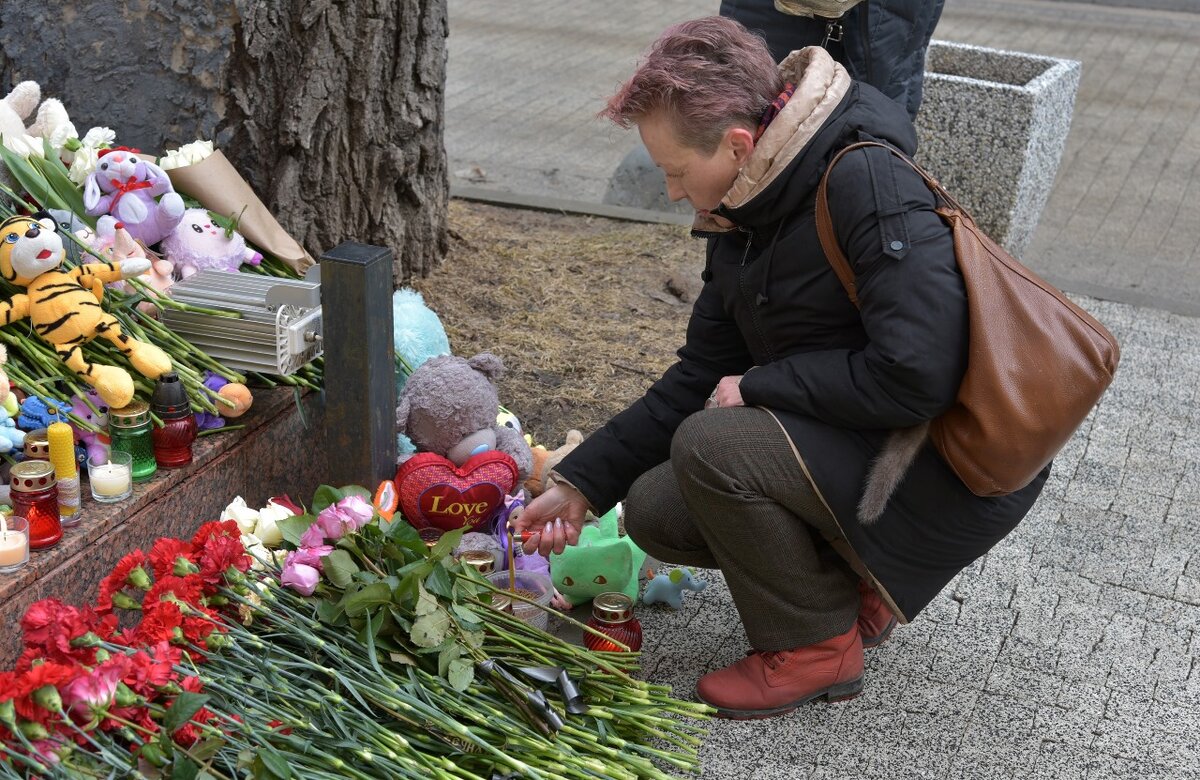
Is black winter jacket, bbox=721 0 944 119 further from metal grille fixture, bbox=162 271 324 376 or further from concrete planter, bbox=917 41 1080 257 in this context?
metal grille fixture, bbox=162 271 324 376

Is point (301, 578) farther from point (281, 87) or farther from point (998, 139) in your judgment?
point (998, 139)

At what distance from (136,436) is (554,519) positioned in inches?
34.3

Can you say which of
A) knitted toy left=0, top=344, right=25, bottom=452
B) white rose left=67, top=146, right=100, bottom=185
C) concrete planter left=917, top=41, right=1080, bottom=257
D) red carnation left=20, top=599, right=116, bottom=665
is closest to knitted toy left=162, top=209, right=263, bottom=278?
white rose left=67, top=146, right=100, bottom=185

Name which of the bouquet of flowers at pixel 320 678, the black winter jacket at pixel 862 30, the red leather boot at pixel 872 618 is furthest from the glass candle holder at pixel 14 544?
the black winter jacket at pixel 862 30

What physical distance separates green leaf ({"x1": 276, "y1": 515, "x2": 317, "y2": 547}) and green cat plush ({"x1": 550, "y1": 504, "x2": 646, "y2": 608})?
1.94ft

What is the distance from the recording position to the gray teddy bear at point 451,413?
3082 millimetres

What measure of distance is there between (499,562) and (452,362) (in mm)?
521

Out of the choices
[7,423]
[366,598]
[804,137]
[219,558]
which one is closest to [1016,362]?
[804,137]

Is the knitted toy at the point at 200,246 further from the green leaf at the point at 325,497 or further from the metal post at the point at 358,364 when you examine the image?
the green leaf at the point at 325,497

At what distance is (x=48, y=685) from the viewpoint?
1.89 m

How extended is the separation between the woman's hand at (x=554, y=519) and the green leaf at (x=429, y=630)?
1.28 feet

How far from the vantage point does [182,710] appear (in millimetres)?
1944

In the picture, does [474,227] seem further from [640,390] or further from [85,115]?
[85,115]

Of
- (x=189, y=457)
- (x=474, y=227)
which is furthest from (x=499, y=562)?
(x=474, y=227)
